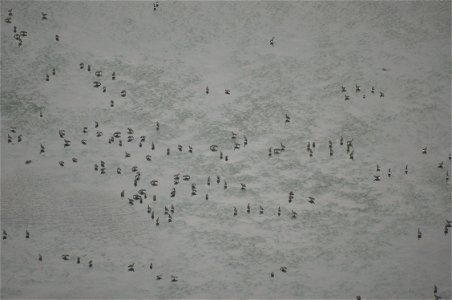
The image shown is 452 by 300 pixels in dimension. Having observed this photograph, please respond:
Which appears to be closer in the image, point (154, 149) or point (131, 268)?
point (131, 268)

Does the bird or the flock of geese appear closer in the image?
the bird

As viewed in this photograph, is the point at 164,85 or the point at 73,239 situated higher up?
the point at 164,85

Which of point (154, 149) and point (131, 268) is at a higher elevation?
point (154, 149)

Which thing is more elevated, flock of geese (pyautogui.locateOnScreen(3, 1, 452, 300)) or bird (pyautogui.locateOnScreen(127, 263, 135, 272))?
flock of geese (pyautogui.locateOnScreen(3, 1, 452, 300))

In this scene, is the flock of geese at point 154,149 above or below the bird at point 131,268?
above

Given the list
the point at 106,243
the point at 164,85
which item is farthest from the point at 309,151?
the point at 106,243

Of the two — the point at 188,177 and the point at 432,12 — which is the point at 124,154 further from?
the point at 432,12

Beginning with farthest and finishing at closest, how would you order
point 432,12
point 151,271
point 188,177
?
point 432,12, point 188,177, point 151,271

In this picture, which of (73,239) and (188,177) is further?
(188,177)

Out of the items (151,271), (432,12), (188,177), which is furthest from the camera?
(432,12)

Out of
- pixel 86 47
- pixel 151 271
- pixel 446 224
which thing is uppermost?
pixel 86 47

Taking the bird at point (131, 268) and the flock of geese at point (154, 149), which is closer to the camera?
the bird at point (131, 268)
